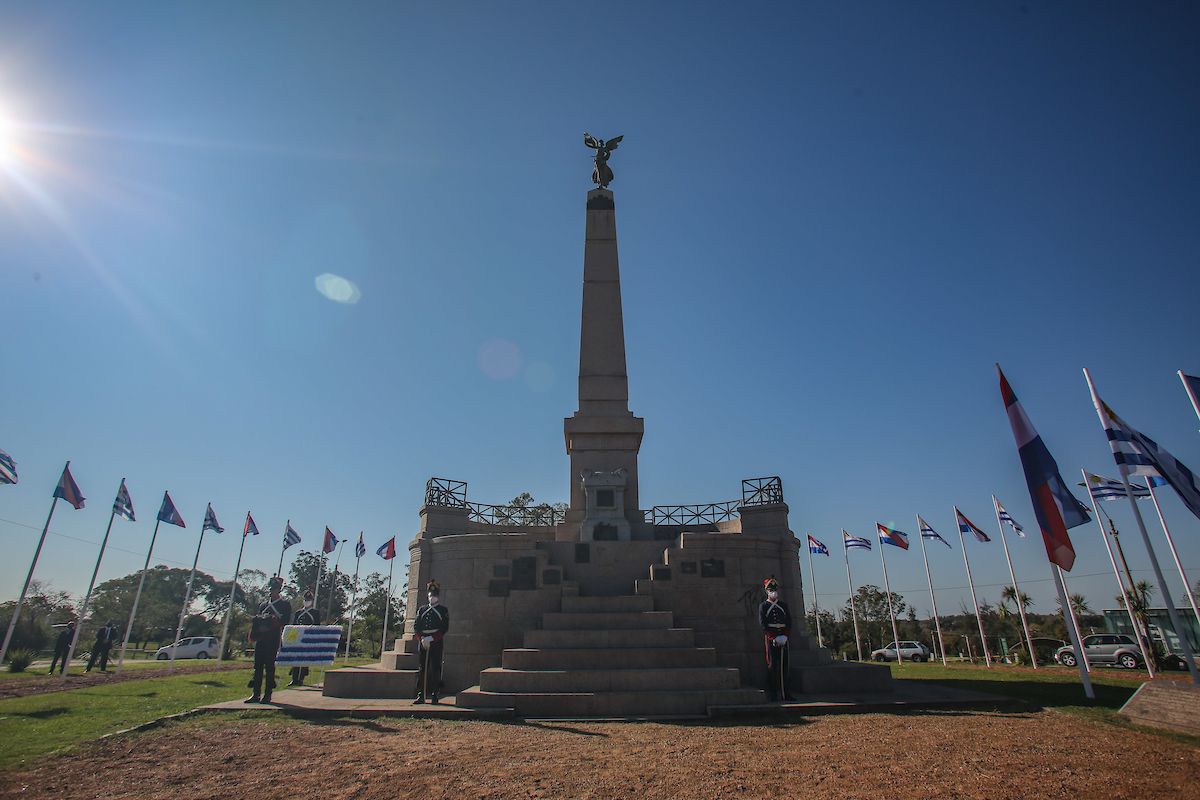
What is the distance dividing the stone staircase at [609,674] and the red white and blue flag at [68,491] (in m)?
16.6

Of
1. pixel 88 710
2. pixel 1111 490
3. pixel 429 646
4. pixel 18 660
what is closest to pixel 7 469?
pixel 18 660

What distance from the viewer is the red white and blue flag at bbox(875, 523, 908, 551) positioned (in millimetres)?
24547

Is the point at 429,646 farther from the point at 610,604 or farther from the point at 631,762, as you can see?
the point at 631,762

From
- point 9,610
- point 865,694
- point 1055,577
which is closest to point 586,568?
point 865,694

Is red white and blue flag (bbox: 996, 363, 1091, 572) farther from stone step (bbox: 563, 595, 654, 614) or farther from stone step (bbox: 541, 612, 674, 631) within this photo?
stone step (bbox: 563, 595, 654, 614)

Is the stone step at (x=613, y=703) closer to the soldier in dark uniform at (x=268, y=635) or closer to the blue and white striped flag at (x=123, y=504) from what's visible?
the soldier in dark uniform at (x=268, y=635)

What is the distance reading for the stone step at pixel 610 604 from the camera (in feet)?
42.4

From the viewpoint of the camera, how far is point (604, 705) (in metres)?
9.70

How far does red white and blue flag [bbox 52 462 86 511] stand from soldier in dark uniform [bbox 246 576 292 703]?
489 inches

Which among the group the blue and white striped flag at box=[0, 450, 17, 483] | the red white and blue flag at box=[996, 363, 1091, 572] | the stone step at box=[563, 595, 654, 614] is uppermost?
the blue and white striped flag at box=[0, 450, 17, 483]

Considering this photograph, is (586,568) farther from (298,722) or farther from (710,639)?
(298,722)

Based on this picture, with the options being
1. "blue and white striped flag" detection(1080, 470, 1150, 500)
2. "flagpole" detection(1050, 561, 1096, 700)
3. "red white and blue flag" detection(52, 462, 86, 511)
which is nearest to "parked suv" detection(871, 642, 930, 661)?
"blue and white striped flag" detection(1080, 470, 1150, 500)

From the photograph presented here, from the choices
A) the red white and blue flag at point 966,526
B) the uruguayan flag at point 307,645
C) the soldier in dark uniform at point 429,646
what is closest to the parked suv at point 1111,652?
the red white and blue flag at point 966,526

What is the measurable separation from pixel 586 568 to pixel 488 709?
18.4 feet
